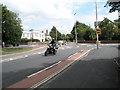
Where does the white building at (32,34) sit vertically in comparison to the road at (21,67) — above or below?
above

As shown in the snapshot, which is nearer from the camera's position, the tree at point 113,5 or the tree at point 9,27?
the tree at point 113,5

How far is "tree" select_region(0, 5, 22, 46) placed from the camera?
3042cm

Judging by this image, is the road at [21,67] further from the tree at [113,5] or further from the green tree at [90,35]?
the green tree at [90,35]

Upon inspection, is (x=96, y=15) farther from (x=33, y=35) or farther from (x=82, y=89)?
(x=33, y=35)

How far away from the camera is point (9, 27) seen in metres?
30.6

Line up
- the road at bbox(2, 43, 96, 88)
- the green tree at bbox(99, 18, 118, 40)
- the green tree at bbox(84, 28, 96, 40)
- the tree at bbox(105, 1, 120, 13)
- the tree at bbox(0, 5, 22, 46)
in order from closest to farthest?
the road at bbox(2, 43, 96, 88) < the tree at bbox(105, 1, 120, 13) < the tree at bbox(0, 5, 22, 46) < the green tree at bbox(99, 18, 118, 40) < the green tree at bbox(84, 28, 96, 40)

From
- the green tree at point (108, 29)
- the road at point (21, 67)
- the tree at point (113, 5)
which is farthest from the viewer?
the green tree at point (108, 29)

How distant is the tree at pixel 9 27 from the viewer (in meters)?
30.4

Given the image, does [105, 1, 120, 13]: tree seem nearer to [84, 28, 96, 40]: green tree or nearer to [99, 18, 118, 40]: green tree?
[99, 18, 118, 40]: green tree

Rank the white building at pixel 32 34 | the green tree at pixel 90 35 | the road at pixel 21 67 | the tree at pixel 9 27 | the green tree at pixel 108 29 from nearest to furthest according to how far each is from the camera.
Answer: the road at pixel 21 67
the tree at pixel 9 27
the green tree at pixel 108 29
the green tree at pixel 90 35
the white building at pixel 32 34

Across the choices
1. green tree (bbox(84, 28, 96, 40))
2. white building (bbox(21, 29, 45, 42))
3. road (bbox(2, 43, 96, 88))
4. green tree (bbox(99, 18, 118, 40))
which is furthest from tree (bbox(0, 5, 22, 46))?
white building (bbox(21, 29, 45, 42))

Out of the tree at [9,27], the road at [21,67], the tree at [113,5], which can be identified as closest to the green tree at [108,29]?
the tree at [9,27]

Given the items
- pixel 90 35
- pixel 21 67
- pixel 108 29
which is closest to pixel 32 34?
pixel 90 35

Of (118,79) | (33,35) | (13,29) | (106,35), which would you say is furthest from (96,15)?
(33,35)
